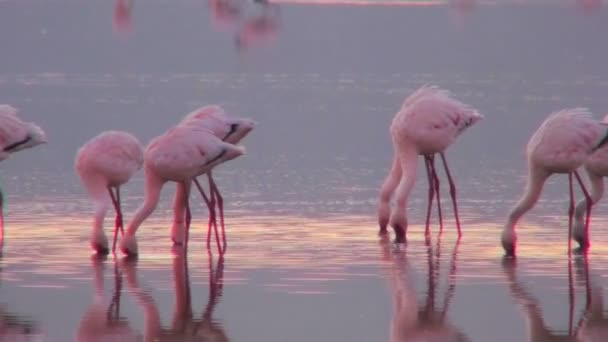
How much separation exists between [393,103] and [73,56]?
10.4 meters

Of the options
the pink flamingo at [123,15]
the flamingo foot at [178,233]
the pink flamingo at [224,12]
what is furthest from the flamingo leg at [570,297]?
the pink flamingo at [224,12]

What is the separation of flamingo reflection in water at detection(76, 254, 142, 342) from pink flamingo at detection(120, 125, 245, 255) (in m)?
1.55

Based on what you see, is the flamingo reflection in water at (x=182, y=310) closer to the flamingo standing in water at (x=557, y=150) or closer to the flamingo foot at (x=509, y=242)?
the flamingo foot at (x=509, y=242)

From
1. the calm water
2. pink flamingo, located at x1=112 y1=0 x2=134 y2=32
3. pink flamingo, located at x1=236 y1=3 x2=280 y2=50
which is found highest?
the calm water

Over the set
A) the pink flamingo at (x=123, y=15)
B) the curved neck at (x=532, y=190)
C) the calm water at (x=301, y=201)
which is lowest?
the pink flamingo at (x=123, y=15)

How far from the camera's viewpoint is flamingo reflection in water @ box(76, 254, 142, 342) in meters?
8.88

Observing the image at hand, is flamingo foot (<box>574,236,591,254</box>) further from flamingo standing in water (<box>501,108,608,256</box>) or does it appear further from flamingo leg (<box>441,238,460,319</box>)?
flamingo leg (<box>441,238,460,319</box>)

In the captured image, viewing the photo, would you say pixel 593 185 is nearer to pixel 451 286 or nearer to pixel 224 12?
pixel 451 286

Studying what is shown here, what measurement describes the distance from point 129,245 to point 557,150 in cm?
312

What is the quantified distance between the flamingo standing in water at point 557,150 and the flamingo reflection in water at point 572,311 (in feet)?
2.56

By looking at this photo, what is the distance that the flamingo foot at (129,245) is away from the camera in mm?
11639

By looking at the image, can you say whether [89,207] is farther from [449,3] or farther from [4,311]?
[449,3]

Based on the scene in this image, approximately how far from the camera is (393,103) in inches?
892

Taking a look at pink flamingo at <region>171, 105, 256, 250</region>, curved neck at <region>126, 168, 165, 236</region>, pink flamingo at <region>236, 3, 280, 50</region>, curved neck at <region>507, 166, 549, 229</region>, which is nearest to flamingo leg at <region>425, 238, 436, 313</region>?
curved neck at <region>507, 166, 549, 229</region>
